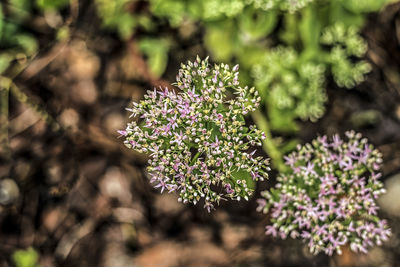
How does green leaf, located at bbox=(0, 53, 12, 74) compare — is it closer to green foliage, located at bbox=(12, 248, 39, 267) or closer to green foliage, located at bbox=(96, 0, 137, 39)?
green foliage, located at bbox=(96, 0, 137, 39)

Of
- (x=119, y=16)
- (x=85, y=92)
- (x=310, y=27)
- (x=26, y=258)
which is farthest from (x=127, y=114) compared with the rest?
(x=310, y=27)

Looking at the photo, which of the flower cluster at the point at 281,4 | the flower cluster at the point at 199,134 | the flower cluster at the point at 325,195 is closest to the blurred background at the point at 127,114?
the flower cluster at the point at 281,4

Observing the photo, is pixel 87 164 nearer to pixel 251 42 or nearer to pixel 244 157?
pixel 251 42

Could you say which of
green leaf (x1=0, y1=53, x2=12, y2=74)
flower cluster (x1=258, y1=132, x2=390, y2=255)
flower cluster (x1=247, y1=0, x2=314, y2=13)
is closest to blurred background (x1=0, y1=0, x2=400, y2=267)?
green leaf (x1=0, y1=53, x2=12, y2=74)

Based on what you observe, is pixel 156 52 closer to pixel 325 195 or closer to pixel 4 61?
pixel 4 61

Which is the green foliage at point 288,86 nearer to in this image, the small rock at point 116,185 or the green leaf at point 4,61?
the small rock at point 116,185
